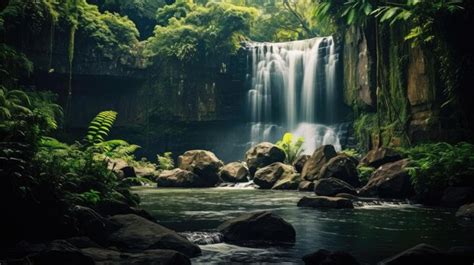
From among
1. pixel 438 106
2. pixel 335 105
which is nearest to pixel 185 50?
pixel 335 105

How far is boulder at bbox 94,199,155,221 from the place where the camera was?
788cm

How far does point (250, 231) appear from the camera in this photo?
7180 millimetres

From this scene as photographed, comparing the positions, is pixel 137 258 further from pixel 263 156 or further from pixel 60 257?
pixel 263 156

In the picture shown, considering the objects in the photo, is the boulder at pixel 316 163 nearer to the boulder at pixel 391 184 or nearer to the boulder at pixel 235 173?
the boulder at pixel 391 184

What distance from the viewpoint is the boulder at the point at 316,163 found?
17547mm

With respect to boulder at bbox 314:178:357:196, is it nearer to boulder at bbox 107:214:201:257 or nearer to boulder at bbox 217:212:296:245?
boulder at bbox 217:212:296:245

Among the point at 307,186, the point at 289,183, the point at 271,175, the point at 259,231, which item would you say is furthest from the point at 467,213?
the point at 271,175

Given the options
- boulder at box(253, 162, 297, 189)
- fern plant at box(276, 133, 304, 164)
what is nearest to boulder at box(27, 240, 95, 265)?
boulder at box(253, 162, 297, 189)

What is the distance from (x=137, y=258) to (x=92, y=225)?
62.6 inches

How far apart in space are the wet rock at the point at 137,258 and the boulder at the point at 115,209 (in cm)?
260

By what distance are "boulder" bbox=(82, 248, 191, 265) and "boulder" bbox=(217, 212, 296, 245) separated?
1950 mm

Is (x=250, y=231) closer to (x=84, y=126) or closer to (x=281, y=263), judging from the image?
(x=281, y=263)

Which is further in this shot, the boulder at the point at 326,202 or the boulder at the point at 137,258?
the boulder at the point at 326,202

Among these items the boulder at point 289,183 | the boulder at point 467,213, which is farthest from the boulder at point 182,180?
the boulder at point 467,213
